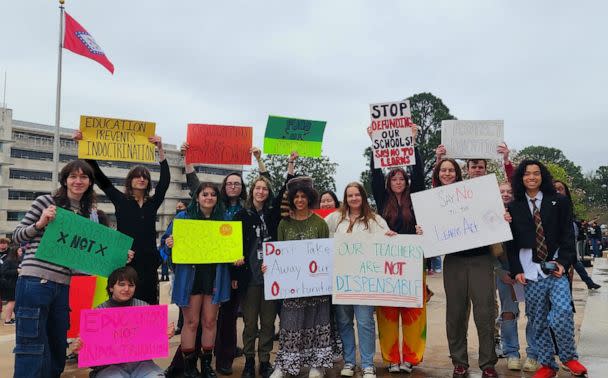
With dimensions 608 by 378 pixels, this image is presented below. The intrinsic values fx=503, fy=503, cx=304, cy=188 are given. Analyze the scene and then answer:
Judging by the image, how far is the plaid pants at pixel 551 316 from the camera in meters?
4.58

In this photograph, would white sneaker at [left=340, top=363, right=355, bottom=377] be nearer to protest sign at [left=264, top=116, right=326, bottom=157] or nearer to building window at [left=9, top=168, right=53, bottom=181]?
protest sign at [left=264, top=116, right=326, bottom=157]

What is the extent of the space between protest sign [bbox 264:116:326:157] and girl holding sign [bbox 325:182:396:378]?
2.07 meters

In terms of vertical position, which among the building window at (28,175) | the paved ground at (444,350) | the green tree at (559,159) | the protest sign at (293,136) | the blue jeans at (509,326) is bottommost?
the paved ground at (444,350)

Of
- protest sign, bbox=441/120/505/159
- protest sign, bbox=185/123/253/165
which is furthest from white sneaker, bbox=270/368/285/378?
protest sign, bbox=441/120/505/159

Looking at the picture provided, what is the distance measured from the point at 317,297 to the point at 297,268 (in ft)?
1.22

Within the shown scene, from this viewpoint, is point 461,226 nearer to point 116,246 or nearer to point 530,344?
point 530,344

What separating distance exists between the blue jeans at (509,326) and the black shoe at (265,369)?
8.26ft

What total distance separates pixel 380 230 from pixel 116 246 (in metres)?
2.55

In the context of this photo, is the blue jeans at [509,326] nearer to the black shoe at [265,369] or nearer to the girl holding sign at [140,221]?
the black shoe at [265,369]

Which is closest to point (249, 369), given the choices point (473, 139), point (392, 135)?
point (392, 135)

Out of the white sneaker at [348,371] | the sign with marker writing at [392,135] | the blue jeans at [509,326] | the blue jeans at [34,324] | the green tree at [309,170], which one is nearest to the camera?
the blue jeans at [34,324]

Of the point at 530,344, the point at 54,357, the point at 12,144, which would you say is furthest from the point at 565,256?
the point at 12,144

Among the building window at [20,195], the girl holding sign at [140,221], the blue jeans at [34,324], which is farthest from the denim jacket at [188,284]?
the building window at [20,195]

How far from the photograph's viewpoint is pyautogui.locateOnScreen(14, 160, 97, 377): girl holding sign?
394 cm
